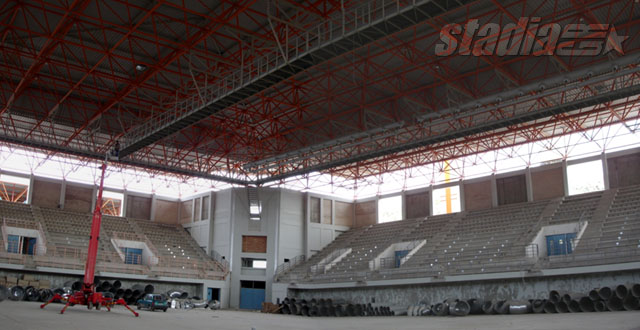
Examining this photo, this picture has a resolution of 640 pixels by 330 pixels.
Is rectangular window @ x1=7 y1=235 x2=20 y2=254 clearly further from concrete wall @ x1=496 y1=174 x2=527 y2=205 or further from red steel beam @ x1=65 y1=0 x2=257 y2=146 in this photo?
concrete wall @ x1=496 y1=174 x2=527 y2=205

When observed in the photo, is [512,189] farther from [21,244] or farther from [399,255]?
[21,244]

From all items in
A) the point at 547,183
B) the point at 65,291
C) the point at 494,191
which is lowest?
the point at 65,291

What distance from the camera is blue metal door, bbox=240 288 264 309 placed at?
4859cm

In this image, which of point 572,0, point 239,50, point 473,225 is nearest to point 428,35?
point 572,0

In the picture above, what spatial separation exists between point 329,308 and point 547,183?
20.7 m

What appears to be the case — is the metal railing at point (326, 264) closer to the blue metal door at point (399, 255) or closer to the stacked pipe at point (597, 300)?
the blue metal door at point (399, 255)

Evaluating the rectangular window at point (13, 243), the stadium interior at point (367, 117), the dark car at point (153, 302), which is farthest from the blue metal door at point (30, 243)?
the dark car at point (153, 302)

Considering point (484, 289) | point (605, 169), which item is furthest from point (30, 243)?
point (605, 169)

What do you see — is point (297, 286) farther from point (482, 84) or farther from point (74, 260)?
point (482, 84)

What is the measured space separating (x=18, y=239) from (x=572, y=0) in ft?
142

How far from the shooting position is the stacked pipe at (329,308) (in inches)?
1438

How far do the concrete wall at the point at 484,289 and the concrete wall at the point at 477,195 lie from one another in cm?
1412

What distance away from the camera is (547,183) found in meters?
44.8

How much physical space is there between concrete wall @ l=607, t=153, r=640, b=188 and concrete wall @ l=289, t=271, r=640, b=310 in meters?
15.0
